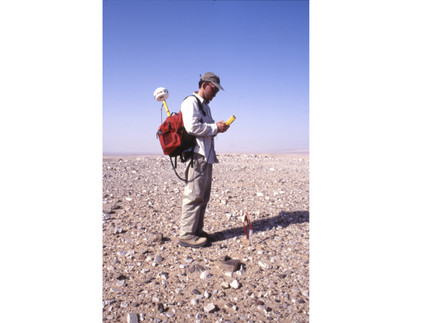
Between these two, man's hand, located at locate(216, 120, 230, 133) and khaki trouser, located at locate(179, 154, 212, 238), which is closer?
man's hand, located at locate(216, 120, 230, 133)

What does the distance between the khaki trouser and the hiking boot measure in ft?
0.17

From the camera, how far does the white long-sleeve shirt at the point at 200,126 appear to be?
301cm

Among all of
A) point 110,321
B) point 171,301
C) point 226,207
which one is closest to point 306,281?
point 171,301

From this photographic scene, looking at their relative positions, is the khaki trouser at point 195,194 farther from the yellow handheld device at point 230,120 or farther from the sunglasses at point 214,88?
the sunglasses at point 214,88

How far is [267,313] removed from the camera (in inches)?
86.4

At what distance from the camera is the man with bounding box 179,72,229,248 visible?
304 cm

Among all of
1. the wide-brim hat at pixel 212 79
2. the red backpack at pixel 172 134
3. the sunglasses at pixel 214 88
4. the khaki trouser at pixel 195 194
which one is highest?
the wide-brim hat at pixel 212 79

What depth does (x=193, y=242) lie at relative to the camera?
132 inches

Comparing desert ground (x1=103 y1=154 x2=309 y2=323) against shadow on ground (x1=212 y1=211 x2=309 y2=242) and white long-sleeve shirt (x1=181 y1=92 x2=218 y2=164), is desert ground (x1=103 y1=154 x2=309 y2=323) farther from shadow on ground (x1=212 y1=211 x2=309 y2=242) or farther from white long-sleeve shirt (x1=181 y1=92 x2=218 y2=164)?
white long-sleeve shirt (x1=181 y1=92 x2=218 y2=164)

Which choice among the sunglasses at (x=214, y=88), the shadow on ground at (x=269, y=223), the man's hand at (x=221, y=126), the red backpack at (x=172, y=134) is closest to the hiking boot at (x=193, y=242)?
the shadow on ground at (x=269, y=223)

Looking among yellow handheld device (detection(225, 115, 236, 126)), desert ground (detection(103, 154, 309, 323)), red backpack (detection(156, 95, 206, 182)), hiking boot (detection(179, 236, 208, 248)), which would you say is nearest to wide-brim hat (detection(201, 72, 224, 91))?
yellow handheld device (detection(225, 115, 236, 126))

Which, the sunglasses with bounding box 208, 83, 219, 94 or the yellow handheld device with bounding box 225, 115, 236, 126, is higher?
the sunglasses with bounding box 208, 83, 219, 94
